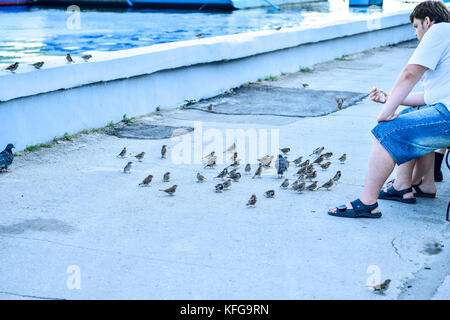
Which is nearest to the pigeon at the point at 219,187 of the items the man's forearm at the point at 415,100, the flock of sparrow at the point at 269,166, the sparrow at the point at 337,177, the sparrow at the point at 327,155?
the flock of sparrow at the point at 269,166

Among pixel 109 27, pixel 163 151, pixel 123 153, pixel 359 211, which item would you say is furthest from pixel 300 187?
pixel 109 27

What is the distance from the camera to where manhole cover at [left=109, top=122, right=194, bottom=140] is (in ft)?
30.7

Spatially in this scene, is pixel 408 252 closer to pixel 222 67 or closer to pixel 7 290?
pixel 7 290

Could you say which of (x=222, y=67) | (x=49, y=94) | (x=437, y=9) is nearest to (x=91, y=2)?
(x=222, y=67)

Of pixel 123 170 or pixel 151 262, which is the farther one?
pixel 123 170

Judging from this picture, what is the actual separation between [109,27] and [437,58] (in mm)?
15905

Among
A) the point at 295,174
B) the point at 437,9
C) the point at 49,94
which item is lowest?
the point at 295,174

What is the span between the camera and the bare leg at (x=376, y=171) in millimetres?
6285

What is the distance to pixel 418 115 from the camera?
621cm

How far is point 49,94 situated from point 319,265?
4694 mm

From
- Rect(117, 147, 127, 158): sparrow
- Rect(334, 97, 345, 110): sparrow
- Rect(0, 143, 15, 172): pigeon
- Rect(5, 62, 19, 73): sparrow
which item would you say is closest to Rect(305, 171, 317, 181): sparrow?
Rect(117, 147, 127, 158): sparrow

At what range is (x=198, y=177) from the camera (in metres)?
7.52

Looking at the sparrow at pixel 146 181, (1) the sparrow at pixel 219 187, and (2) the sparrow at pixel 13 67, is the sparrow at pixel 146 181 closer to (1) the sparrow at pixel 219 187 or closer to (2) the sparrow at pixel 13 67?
(1) the sparrow at pixel 219 187
